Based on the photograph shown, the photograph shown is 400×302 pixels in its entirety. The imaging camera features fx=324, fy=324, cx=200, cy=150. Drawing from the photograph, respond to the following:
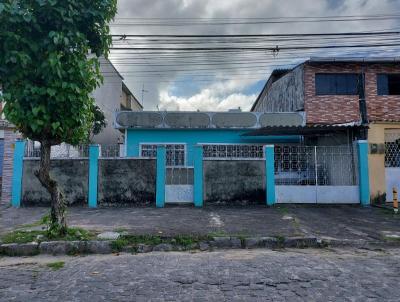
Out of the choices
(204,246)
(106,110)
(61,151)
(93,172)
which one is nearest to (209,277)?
(204,246)

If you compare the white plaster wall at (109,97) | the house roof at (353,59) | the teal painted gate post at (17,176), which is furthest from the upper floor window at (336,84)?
the white plaster wall at (109,97)

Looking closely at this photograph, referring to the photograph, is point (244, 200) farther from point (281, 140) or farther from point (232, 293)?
point (232, 293)

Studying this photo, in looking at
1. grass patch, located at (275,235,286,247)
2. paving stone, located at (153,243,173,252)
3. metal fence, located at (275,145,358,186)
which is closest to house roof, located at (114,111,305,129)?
metal fence, located at (275,145,358,186)

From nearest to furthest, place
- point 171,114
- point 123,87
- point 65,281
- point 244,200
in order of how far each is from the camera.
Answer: point 65,281 < point 244,200 < point 171,114 < point 123,87

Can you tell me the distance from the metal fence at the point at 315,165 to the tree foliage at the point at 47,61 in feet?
23.9

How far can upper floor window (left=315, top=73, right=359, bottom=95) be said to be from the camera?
575 inches

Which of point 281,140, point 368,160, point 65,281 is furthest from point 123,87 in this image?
point 65,281

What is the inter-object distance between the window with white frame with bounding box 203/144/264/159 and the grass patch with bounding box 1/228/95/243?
6.17 meters

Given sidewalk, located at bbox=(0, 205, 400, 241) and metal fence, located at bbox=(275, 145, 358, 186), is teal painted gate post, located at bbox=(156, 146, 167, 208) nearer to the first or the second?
sidewalk, located at bbox=(0, 205, 400, 241)

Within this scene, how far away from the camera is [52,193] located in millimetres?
6012

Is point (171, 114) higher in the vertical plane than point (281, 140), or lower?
higher

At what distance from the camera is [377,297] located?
3510 mm

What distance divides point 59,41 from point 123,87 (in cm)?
2079

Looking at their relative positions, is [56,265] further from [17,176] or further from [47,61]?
[17,176]
